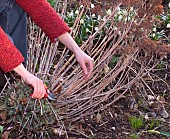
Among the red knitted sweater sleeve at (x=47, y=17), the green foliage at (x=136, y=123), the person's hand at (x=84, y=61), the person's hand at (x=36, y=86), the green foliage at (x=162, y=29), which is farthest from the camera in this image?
the green foliage at (x=162, y=29)

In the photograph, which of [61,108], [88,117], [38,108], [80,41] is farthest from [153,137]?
[80,41]

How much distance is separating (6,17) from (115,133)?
35.5 inches

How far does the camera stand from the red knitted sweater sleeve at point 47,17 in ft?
6.86

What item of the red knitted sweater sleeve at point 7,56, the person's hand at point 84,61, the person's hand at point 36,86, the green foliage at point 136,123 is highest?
the red knitted sweater sleeve at point 7,56

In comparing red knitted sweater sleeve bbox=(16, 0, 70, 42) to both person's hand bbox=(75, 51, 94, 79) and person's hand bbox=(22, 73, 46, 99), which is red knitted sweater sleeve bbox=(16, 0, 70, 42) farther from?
person's hand bbox=(22, 73, 46, 99)

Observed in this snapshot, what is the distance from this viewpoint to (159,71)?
295 centimetres

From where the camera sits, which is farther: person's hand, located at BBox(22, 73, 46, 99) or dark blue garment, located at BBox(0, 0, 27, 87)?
dark blue garment, located at BBox(0, 0, 27, 87)

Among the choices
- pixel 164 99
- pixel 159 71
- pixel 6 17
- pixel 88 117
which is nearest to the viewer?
pixel 6 17

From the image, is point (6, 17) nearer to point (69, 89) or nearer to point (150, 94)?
point (69, 89)

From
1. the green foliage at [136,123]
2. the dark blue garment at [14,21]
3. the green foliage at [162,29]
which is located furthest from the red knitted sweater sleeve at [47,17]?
the green foliage at [162,29]

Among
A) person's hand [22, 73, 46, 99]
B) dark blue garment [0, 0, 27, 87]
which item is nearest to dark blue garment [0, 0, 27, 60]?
dark blue garment [0, 0, 27, 87]

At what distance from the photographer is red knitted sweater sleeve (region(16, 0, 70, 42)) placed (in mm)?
2092

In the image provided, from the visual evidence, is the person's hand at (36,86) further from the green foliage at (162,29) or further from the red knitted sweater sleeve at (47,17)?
the green foliage at (162,29)

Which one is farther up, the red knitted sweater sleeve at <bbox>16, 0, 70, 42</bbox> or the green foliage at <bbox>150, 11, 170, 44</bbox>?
the red knitted sweater sleeve at <bbox>16, 0, 70, 42</bbox>
